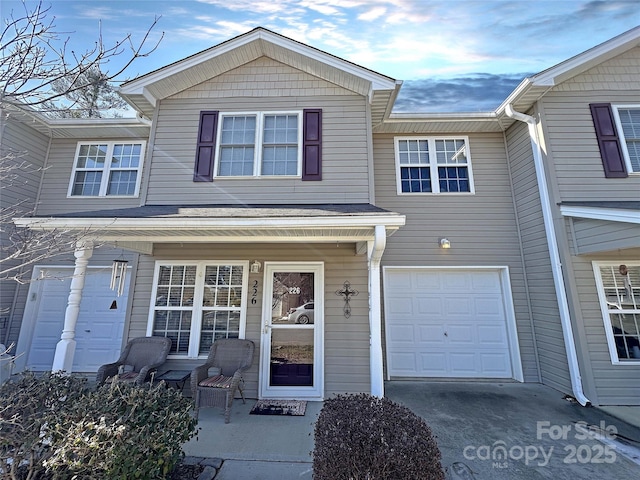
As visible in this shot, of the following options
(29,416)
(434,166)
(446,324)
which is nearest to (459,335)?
(446,324)

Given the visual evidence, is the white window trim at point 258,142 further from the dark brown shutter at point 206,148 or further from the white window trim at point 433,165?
the white window trim at point 433,165

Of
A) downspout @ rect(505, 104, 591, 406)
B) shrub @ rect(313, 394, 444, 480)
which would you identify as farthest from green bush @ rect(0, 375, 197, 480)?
downspout @ rect(505, 104, 591, 406)

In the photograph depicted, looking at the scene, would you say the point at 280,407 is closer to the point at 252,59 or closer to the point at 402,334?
the point at 402,334

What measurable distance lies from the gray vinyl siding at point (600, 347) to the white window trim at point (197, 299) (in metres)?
5.96

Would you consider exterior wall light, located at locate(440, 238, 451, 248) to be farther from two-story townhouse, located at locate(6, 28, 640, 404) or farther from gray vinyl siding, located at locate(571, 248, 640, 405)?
gray vinyl siding, located at locate(571, 248, 640, 405)

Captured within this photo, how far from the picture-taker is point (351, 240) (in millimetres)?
4625

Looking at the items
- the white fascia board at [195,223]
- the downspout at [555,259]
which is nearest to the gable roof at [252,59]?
the white fascia board at [195,223]

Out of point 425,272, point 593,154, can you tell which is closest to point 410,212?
point 425,272

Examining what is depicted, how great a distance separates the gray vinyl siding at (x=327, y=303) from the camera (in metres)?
4.86

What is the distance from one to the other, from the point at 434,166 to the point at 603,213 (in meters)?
3.07

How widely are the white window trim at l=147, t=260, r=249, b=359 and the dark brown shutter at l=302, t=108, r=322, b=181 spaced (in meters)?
2.08

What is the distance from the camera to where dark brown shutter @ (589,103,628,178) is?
17.6ft

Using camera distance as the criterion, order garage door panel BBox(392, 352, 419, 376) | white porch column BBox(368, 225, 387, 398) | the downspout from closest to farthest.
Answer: white porch column BBox(368, 225, 387, 398)
the downspout
garage door panel BBox(392, 352, 419, 376)

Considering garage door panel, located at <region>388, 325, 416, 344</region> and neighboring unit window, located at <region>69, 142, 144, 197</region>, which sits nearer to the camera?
garage door panel, located at <region>388, 325, 416, 344</region>
